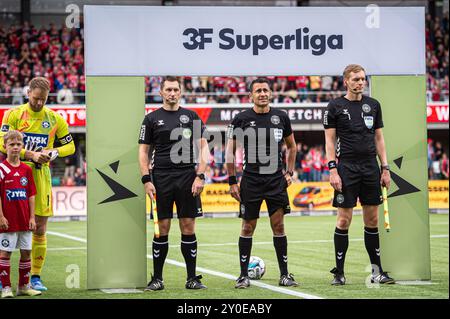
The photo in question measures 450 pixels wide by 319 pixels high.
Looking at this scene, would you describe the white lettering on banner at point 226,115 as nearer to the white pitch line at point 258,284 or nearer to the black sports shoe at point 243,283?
the white pitch line at point 258,284

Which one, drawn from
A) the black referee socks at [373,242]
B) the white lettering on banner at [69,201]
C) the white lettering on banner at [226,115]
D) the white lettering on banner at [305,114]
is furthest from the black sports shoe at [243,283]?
the white lettering on banner at [305,114]

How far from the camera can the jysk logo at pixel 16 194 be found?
8805 mm

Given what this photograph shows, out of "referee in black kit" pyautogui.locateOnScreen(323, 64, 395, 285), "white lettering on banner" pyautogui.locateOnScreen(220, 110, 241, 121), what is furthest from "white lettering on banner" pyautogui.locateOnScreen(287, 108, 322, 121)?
"referee in black kit" pyautogui.locateOnScreen(323, 64, 395, 285)

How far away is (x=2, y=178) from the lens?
8.79 meters

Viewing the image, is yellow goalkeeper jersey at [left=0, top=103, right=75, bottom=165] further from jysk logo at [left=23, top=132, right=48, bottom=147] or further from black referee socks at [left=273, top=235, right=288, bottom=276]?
black referee socks at [left=273, top=235, right=288, bottom=276]

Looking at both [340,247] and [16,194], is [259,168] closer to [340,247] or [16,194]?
[340,247]

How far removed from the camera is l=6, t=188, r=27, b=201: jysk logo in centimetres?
880

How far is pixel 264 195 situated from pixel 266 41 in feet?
6.20

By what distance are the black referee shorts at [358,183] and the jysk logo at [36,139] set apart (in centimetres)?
343

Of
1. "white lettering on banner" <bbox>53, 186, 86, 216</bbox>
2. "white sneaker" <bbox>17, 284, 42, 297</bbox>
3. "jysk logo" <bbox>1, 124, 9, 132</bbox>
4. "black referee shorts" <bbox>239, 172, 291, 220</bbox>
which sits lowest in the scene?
"white sneaker" <bbox>17, 284, 42, 297</bbox>
